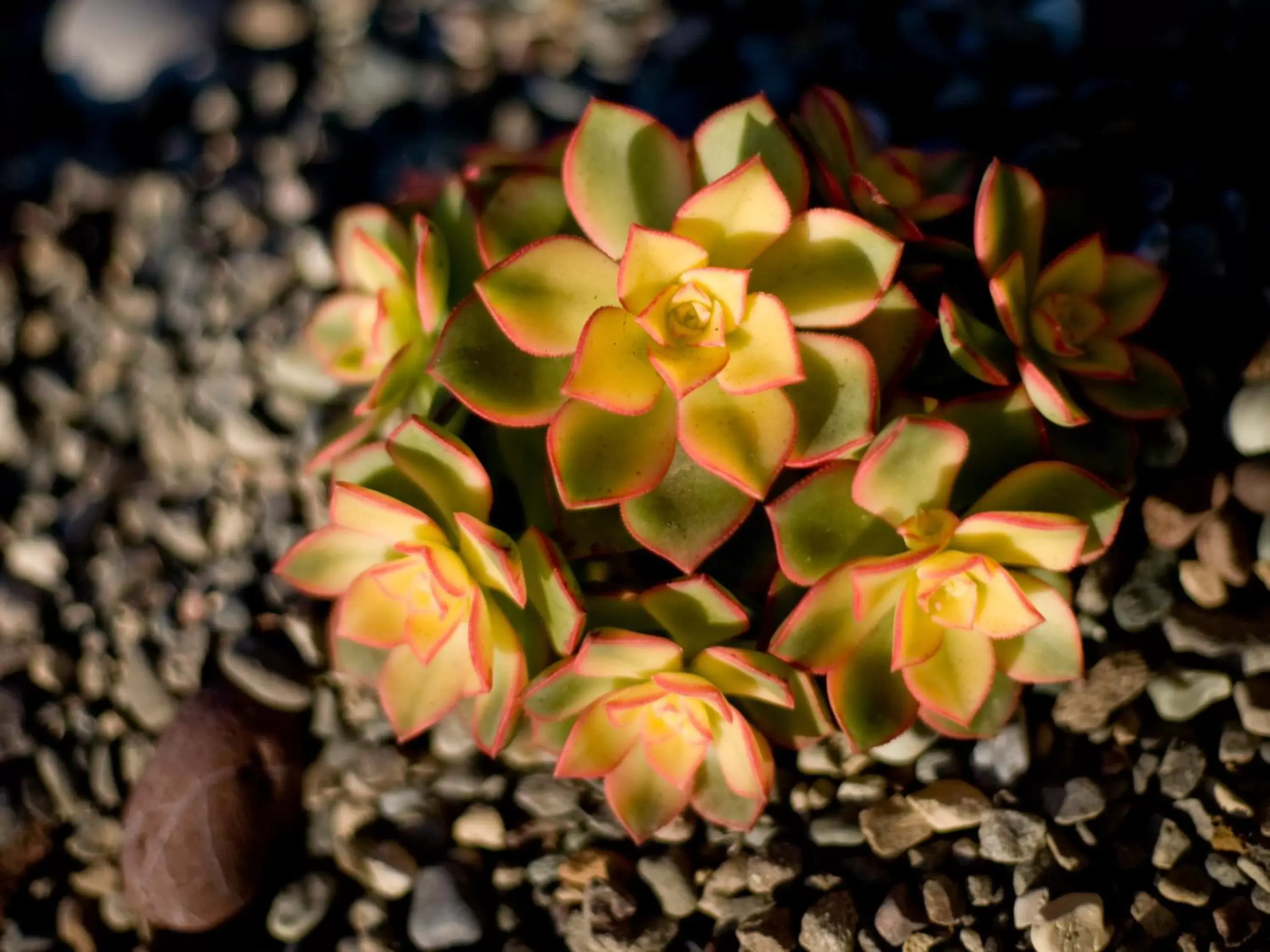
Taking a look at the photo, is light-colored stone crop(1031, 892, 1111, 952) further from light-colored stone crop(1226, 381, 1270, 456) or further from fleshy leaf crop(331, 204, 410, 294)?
fleshy leaf crop(331, 204, 410, 294)

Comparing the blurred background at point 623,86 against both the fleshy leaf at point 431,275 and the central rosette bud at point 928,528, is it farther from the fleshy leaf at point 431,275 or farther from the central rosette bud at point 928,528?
the fleshy leaf at point 431,275

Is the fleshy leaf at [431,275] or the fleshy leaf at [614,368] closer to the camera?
the fleshy leaf at [614,368]

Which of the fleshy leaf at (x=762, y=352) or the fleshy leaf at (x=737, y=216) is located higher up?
the fleshy leaf at (x=737, y=216)

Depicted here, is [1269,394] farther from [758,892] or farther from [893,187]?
[758,892]

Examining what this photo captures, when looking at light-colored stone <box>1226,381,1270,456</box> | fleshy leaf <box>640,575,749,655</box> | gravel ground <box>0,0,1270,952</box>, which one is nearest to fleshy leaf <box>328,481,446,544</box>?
fleshy leaf <box>640,575,749,655</box>

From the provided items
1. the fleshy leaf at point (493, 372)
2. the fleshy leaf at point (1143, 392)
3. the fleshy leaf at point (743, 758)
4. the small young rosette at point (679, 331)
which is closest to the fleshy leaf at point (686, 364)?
the small young rosette at point (679, 331)

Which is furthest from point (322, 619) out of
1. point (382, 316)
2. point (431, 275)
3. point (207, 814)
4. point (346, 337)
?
point (431, 275)
